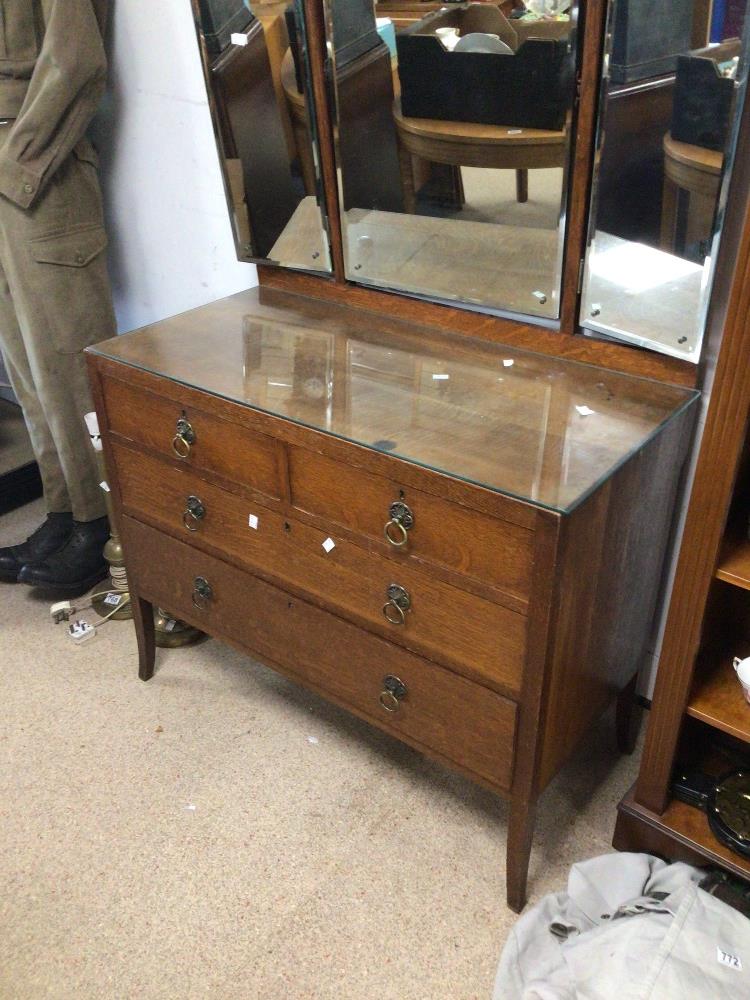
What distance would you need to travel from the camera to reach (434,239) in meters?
1.48

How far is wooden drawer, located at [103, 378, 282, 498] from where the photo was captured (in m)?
1.36

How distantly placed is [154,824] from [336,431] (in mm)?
831

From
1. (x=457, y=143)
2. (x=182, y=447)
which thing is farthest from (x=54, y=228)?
(x=457, y=143)

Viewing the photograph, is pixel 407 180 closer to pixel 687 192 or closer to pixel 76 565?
pixel 687 192

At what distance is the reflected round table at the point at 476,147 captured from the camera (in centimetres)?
128

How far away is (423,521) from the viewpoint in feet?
3.90

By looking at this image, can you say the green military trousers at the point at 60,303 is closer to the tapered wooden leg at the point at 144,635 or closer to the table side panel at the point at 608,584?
the tapered wooden leg at the point at 144,635

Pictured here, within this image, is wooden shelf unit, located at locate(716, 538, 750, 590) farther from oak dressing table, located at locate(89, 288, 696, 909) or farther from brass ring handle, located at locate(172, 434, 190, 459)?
brass ring handle, located at locate(172, 434, 190, 459)

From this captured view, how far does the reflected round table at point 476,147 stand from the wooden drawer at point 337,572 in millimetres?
579

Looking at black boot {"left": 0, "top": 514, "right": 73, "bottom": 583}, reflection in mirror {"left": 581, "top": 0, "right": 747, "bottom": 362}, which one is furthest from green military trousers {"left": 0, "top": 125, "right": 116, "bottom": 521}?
reflection in mirror {"left": 581, "top": 0, "right": 747, "bottom": 362}

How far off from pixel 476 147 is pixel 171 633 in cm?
122

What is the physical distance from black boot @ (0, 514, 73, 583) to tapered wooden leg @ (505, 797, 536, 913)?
1.35 metres

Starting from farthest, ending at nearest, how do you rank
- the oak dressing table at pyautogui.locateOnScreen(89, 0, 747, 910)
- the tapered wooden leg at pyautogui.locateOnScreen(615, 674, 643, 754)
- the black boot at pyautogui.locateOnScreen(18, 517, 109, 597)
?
the black boot at pyautogui.locateOnScreen(18, 517, 109, 597) < the tapered wooden leg at pyautogui.locateOnScreen(615, 674, 643, 754) < the oak dressing table at pyautogui.locateOnScreen(89, 0, 747, 910)

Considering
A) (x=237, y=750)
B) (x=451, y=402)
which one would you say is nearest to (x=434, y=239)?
(x=451, y=402)
